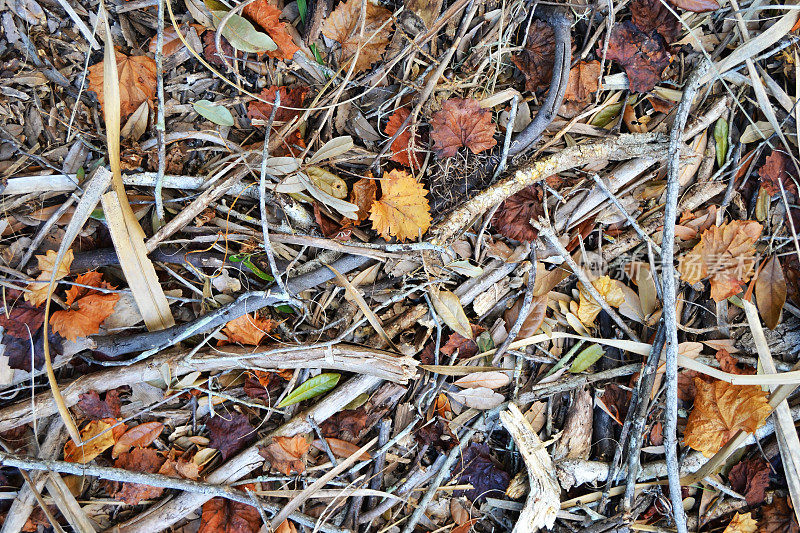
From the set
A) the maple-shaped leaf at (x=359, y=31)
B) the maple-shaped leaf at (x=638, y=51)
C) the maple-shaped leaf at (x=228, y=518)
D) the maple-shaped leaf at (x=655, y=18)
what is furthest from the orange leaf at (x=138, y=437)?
the maple-shaped leaf at (x=655, y=18)

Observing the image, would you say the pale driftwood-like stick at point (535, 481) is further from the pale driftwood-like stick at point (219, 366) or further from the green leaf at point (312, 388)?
the green leaf at point (312, 388)

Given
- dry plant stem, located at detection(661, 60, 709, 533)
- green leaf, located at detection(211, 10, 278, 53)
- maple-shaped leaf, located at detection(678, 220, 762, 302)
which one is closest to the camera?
green leaf, located at detection(211, 10, 278, 53)

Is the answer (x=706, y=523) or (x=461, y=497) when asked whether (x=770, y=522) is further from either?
(x=461, y=497)

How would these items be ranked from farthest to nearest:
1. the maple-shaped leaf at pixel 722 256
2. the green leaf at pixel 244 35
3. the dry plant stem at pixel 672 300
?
the maple-shaped leaf at pixel 722 256
the dry plant stem at pixel 672 300
the green leaf at pixel 244 35

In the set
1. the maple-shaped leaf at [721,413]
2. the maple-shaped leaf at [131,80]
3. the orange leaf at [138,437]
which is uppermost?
the maple-shaped leaf at [131,80]

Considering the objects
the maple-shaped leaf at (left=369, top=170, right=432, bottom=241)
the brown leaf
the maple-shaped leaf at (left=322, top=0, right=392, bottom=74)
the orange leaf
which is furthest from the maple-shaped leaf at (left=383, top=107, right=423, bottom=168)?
the brown leaf

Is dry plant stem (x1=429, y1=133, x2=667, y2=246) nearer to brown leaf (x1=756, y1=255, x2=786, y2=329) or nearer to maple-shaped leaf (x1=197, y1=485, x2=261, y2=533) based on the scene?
brown leaf (x1=756, y1=255, x2=786, y2=329)
